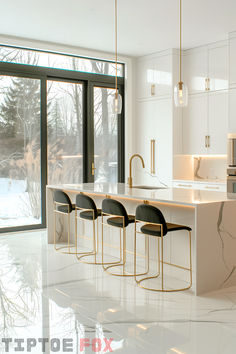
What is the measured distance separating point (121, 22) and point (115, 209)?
290 centimetres

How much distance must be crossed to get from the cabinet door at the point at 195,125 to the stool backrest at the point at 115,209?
3059 millimetres

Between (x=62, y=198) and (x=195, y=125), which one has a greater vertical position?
(x=195, y=125)

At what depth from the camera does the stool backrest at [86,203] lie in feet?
16.9

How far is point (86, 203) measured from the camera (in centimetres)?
519

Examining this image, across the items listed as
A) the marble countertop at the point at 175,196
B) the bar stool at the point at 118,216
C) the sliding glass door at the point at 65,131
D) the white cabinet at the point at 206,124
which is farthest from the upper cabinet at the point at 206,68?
the bar stool at the point at 118,216

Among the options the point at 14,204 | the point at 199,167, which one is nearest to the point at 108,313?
the point at 14,204

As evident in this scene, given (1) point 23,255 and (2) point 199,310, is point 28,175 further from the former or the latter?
(2) point 199,310

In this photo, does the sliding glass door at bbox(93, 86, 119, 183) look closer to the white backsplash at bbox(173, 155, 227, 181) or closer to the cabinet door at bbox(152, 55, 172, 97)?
the cabinet door at bbox(152, 55, 172, 97)

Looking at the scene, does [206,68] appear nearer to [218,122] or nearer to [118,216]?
[218,122]

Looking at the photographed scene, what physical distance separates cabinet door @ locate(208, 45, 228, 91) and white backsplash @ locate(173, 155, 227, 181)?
47.7 inches

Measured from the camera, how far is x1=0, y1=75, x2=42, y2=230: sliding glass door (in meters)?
6.92

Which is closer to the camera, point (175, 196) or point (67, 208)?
point (175, 196)

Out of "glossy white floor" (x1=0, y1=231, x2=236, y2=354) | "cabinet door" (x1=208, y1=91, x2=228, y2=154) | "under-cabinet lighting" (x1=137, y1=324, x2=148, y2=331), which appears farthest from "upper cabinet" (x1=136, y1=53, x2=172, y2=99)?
"under-cabinet lighting" (x1=137, y1=324, x2=148, y2=331)

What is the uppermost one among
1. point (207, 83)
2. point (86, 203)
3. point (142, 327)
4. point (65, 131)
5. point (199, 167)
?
point (207, 83)
